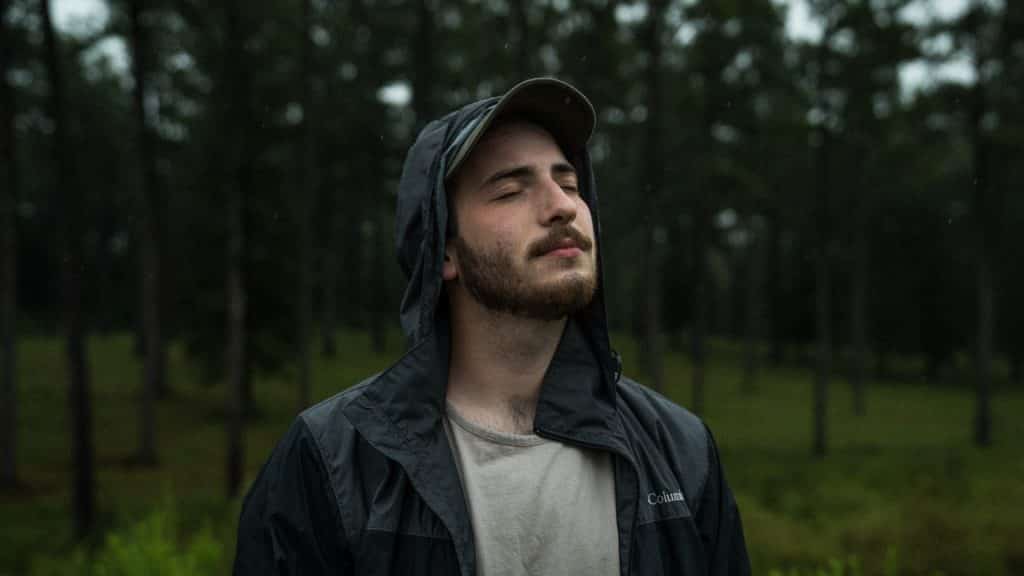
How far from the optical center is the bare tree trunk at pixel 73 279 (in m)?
14.4

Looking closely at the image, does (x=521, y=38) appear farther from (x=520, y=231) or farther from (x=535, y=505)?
(x=535, y=505)

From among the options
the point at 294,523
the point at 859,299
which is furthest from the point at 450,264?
the point at 859,299

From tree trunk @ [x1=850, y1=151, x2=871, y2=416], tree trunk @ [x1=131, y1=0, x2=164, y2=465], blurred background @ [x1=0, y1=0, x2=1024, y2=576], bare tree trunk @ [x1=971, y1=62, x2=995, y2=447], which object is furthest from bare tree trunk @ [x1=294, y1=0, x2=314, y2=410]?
tree trunk @ [x1=850, y1=151, x2=871, y2=416]

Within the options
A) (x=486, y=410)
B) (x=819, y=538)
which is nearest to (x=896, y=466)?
(x=819, y=538)

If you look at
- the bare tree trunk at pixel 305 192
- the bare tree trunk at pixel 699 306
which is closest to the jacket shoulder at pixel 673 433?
the bare tree trunk at pixel 305 192

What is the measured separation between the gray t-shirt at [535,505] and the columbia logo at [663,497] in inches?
4.2

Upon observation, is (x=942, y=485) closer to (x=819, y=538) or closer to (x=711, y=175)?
(x=819, y=538)

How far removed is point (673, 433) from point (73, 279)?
559 inches

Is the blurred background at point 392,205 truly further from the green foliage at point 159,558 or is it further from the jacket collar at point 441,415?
the jacket collar at point 441,415

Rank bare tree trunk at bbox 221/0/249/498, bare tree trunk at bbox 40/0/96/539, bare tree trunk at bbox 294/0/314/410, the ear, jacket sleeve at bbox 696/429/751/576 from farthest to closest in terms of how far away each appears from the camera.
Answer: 1. bare tree trunk at bbox 294/0/314/410
2. bare tree trunk at bbox 221/0/249/498
3. bare tree trunk at bbox 40/0/96/539
4. the ear
5. jacket sleeve at bbox 696/429/751/576

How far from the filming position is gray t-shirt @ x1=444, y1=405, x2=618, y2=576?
2270 millimetres

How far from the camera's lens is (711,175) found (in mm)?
30141

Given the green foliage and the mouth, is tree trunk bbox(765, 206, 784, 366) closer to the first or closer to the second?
the green foliage

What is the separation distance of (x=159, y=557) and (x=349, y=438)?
3998mm
